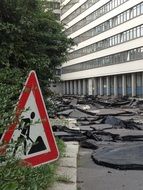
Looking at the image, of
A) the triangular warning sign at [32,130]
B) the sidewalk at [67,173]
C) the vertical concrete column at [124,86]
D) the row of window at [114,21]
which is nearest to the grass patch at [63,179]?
the sidewalk at [67,173]

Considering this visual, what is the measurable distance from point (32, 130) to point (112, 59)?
72.4 meters

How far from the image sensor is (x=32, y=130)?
187 inches

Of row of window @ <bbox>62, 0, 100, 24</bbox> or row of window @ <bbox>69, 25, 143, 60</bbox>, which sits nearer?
row of window @ <bbox>69, 25, 143, 60</bbox>

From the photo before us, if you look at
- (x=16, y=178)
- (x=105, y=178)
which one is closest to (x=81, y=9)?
(x=105, y=178)

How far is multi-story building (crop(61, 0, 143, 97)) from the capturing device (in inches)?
2628

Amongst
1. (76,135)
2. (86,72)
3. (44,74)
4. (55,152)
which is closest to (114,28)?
(86,72)

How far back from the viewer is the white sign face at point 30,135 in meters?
4.57

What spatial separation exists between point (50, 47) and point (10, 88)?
6.90 meters

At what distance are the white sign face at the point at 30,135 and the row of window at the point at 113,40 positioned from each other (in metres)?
59.9

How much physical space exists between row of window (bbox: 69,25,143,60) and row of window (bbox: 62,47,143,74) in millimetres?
1893

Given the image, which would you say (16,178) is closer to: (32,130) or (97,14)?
(32,130)

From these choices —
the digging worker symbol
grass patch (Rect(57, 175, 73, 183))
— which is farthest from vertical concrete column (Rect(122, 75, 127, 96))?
the digging worker symbol

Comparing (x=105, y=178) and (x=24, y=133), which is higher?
(x=24, y=133)

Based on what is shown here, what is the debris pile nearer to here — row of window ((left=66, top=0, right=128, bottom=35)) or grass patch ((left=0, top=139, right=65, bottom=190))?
grass patch ((left=0, top=139, right=65, bottom=190))
